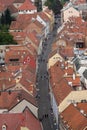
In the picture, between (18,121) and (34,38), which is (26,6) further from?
(18,121)

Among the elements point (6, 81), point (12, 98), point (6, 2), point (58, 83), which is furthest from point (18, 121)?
point (6, 2)

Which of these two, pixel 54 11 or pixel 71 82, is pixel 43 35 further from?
pixel 71 82

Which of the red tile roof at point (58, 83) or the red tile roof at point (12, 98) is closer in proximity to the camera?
the red tile roof at point (12, 98)

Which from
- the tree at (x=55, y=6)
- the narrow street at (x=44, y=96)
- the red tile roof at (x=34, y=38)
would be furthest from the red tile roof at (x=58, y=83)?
the tree at (x=55, y=6)

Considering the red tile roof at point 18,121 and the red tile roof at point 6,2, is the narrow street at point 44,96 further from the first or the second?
the red tile roof at point 6,2

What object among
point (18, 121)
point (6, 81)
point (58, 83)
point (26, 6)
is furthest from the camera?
point (26, 6)

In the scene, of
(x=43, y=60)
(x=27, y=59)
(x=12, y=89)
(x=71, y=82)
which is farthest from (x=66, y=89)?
(x=43, y=60)

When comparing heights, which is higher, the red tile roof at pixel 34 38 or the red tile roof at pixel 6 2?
the red tile roof at pixel 34 38

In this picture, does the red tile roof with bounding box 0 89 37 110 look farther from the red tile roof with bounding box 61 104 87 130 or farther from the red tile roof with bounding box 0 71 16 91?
the red tile roof with bounding box 0 71 16 91

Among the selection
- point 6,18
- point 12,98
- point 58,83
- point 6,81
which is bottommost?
point 6,18
